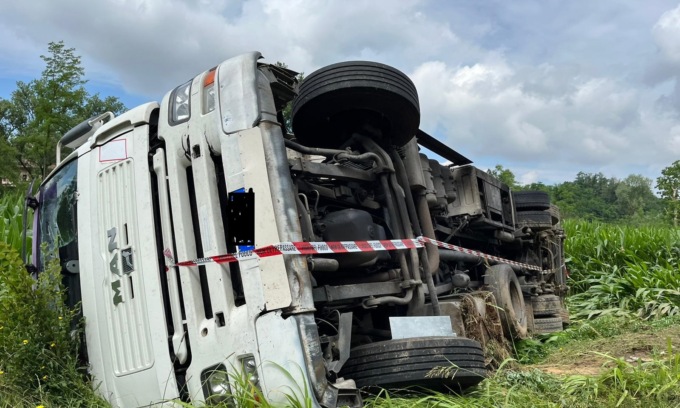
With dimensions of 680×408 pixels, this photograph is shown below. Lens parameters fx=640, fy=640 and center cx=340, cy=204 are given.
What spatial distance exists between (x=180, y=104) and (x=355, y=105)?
3.59 ft

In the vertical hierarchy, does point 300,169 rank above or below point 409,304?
above

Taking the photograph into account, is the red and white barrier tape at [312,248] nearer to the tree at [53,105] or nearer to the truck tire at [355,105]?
the truck tire at [355,105]

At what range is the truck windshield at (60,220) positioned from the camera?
13.2 ft

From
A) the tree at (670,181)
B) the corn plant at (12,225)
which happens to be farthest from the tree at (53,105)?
the tree at (670,181)

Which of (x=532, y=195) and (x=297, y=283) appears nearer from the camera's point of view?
(x=297, y=283)

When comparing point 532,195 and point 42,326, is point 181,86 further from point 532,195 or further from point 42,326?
point 532,195

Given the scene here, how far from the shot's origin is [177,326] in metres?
3.18

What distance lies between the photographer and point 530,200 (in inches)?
306

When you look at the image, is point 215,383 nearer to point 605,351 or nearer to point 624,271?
point 605,351

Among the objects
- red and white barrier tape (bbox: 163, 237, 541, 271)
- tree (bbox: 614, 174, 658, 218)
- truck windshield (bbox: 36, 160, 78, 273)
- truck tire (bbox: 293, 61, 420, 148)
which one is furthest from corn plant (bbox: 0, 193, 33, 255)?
tree (bbox: 614, 174, 658, 218)

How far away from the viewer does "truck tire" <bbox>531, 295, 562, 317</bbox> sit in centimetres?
727

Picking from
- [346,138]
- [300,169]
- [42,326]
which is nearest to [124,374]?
[42,326]

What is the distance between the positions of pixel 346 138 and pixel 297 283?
63.1 inches

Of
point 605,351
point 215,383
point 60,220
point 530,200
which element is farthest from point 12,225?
point 605,351
